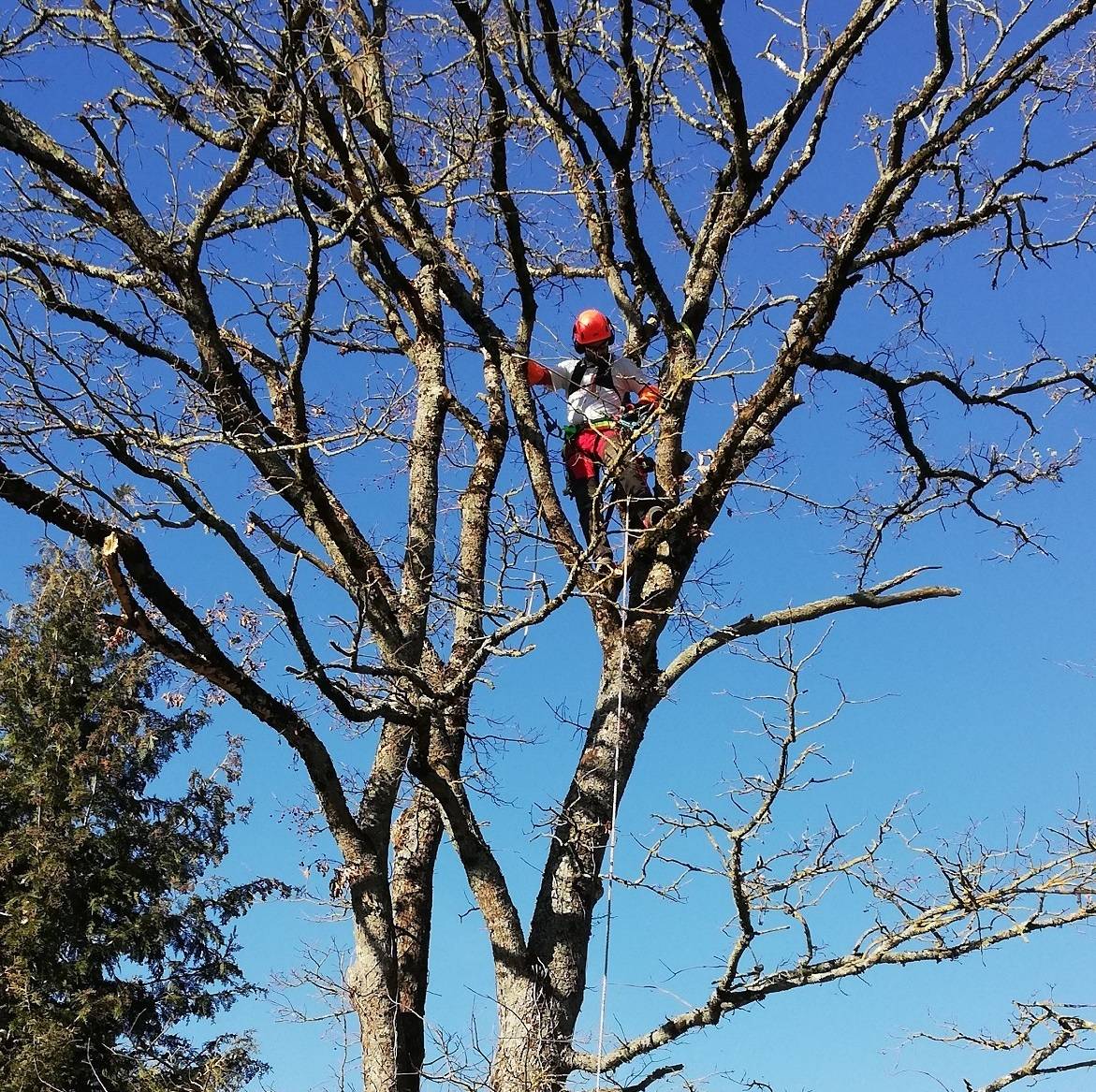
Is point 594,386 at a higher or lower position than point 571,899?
higher

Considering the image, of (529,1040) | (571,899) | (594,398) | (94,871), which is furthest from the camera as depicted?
(94,871)

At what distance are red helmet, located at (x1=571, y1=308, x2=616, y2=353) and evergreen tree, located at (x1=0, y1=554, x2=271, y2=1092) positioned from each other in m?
6.37

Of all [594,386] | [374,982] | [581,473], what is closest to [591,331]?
[594,386]

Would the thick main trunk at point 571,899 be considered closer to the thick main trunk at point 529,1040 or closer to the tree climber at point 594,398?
the thick main trunk at point 529,1040

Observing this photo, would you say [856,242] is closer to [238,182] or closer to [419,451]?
[419,451]

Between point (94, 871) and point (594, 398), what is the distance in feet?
28.6

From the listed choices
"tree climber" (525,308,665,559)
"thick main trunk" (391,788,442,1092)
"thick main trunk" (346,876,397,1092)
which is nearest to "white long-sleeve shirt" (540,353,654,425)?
"tree climber" (525,308,665,559)

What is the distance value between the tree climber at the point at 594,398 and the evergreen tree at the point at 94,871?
20.7 ft

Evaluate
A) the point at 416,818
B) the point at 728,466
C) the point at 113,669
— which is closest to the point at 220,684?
the point at 416,818

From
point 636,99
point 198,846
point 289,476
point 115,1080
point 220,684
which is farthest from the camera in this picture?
point 198,846

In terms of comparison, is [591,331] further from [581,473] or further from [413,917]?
[413,917]

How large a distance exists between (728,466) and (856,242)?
1166 mm

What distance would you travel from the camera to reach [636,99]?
5.86m

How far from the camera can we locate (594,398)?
636 cm
